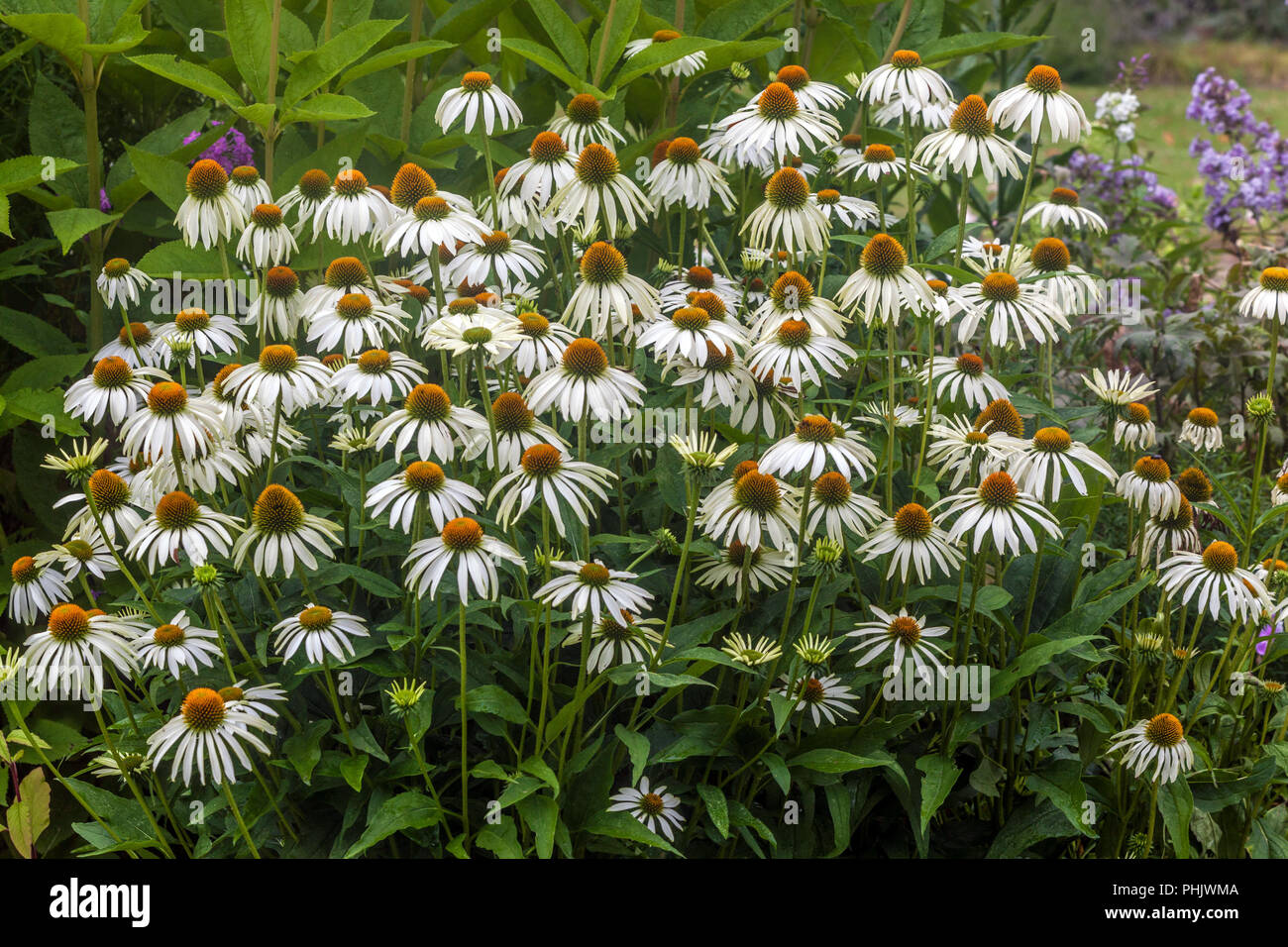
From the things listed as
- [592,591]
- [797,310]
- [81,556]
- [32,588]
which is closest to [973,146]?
[797,310]

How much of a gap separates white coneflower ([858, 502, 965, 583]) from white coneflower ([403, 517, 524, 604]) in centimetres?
63

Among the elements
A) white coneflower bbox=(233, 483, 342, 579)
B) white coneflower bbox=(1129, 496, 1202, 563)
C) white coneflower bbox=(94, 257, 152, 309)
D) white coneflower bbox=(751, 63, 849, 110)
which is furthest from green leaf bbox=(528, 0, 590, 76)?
white coneflower bbox=(1129, 496, 1202, 563)

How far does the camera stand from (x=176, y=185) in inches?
104

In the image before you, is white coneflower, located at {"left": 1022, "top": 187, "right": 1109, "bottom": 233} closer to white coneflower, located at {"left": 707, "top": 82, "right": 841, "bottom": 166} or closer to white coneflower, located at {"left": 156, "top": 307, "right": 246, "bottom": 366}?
white coneflower, located at {"left": 707, "top": 82, "right": 841, "bottom": 166}

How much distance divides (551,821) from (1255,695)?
1.42m

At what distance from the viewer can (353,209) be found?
224 centimetres

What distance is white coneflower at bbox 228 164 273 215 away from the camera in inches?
91.3

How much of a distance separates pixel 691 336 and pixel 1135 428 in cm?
96

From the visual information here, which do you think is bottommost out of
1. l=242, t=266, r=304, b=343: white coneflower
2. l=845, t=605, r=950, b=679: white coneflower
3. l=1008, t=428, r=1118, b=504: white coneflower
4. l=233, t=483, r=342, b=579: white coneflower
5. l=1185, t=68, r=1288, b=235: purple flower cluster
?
l=845, t=605, r=950, b=679: white coneflower

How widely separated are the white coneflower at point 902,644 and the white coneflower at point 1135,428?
0.63 meters

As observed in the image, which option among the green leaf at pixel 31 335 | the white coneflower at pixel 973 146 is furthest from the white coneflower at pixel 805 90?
the green leaf at pixel 31 335

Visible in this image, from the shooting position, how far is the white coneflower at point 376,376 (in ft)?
6.32
